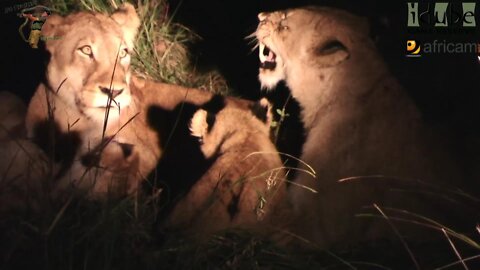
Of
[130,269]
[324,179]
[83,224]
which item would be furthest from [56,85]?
[324,179]

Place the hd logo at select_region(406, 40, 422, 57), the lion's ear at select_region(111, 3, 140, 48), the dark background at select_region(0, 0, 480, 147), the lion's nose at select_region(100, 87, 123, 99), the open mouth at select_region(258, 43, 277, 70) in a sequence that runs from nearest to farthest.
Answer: the lion's nose at select_region(100, 87, 123, 99) < the lion's ear at select_region(111, 3, 140, 48) < the open mouth at select_region(258, 43, 277, 70) < the dark background at select_region(0, 0, 480, 147) < the hd logo at select_region(406, 40, 422, 57)

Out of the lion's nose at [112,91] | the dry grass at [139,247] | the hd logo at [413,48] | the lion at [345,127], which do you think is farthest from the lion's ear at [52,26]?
the hd logo at [413,48]

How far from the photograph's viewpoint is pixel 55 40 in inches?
178

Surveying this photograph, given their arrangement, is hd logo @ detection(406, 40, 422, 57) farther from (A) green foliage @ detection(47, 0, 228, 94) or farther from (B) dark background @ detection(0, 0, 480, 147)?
(A) green foliage @ detection(47, 0, 228, 94)

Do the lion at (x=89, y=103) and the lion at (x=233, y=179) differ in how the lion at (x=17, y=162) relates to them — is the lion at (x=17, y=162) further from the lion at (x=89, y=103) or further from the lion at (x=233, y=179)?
the lion at (x=233, y=179)

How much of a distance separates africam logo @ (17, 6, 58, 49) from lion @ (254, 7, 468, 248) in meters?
1.49

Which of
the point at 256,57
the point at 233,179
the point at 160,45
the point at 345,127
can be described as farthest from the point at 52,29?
the point at 256,57

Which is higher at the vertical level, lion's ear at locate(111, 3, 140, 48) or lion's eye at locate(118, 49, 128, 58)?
lion's ear at locate(111, 3, 140, 48)

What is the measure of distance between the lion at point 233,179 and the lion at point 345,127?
20 centimetres

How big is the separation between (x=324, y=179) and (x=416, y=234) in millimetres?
637

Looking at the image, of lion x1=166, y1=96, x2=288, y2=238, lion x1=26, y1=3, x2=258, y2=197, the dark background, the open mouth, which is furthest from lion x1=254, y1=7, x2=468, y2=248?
lion x1=26, y1=3, x2=258, y2=197

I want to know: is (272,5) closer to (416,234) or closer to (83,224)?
(416,234)

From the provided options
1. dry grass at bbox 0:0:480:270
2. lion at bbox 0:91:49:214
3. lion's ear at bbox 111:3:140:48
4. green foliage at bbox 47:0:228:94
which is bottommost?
dry grass at bbox 0:0:480:270

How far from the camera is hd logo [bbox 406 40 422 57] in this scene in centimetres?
554
